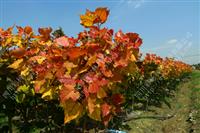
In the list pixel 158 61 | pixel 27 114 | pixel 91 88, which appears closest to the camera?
pixel 91 88

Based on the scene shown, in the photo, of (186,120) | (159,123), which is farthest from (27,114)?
(186,120)

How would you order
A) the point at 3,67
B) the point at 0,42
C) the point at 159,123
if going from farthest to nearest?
the point at 159,123
the point at 0,42
the point at 3,67

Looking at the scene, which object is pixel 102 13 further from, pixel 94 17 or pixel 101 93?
pixel 101 93

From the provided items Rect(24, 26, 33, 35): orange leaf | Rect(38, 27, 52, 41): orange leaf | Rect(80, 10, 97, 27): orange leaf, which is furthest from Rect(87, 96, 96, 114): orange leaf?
Rect(24, 26, 33, 35): orange leaf

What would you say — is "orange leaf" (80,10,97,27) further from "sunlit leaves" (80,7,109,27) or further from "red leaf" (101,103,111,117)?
"red leaf" (101,103,111,117)

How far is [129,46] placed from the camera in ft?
8.20

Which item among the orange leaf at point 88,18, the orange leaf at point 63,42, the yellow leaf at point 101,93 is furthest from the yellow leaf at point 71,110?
the orange leaf at point 88,18

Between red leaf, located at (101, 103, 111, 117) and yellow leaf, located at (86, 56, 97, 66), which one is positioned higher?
yellow leaf, located at (86, 56, 97, 66)

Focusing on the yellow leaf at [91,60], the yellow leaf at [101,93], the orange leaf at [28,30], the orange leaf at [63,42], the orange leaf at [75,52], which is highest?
the orange leaf at [28,30]

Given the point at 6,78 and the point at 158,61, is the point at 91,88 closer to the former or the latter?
the point at 6,78

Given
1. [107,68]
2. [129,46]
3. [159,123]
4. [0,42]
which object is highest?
[0,42]

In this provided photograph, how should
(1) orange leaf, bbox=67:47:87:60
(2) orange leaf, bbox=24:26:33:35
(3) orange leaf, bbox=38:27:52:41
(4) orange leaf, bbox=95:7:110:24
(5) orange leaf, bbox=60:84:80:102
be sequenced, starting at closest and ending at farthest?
1. (5) orange leaf, bbox=60:84:80:102
2. (1) orange leaf, bbox=67:47:87:60
3. (4) orange leaf, bbox=95:7:110:24
4. (3) orange leaf, bbox=38:27:52:41
5. (2) orange leaf, bbox=24:26:33:35

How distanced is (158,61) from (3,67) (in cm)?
877

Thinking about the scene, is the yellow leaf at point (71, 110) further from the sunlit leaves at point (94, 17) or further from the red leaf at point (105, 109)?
the sunlit leaves at point (94, 17)
